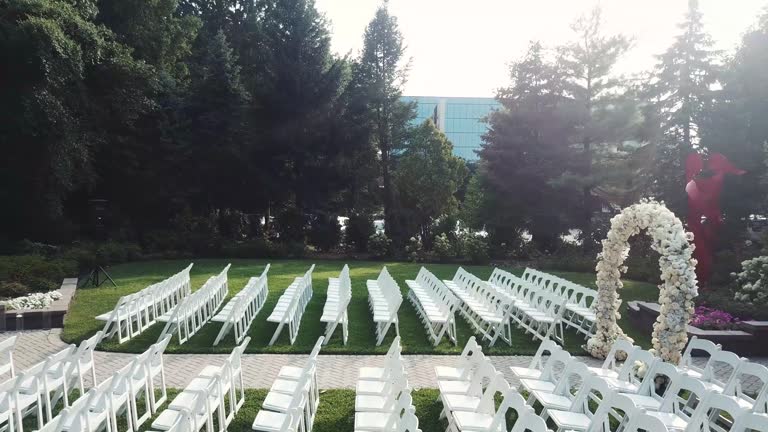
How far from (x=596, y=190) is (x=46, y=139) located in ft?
67.9

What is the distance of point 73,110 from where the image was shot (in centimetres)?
1898

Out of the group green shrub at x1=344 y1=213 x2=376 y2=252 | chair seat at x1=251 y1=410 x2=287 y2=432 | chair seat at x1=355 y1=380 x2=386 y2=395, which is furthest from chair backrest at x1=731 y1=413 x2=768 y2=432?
green shrub at x1=344 y1=213 x2=376 y2=252

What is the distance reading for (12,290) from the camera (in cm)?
1167

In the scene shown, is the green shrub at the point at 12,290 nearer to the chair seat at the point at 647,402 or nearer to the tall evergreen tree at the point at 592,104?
the chair seat at the point at 647,402

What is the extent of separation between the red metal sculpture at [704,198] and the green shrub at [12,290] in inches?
595

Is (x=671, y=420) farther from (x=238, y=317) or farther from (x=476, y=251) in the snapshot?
(x=476, y=251)

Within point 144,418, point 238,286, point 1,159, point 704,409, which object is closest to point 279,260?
point 238,286

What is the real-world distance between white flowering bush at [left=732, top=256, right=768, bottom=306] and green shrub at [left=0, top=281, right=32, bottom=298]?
A: 1520cm

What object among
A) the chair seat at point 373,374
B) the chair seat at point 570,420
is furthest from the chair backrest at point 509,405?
the chair seat at point 373,374

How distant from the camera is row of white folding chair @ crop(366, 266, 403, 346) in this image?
344 inches

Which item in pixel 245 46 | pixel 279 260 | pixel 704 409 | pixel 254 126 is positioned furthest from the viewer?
pixel 245 46

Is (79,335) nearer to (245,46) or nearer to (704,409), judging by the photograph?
(704,409)

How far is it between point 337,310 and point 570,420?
5.39 m

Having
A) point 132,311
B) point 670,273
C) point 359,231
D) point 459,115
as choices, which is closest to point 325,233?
point 359,231
